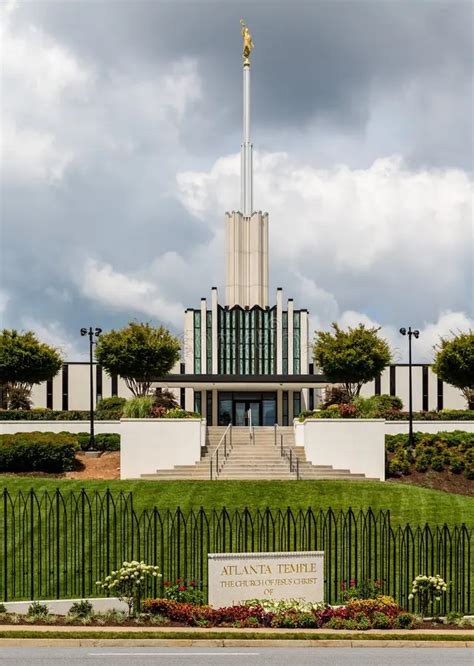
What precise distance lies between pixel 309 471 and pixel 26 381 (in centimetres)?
2163

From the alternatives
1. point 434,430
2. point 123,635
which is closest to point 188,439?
point 434,430

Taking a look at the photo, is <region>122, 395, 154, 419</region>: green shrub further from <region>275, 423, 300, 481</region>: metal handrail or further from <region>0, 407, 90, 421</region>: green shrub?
<region>0, 407, 90, 421</region>: green shrub

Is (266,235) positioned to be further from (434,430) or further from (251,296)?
(434,430)

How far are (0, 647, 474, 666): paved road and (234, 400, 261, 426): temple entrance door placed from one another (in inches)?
1802

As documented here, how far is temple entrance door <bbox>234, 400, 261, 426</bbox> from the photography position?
61.5 meters

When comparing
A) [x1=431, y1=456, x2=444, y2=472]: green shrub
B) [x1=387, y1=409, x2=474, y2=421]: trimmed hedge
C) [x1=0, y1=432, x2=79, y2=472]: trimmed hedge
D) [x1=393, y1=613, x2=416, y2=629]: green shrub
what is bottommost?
[x1=393, y1=613, x2=416, y2=629]: green shrub

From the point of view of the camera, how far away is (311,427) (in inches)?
1444

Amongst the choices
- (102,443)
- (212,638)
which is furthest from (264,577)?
(102,443)

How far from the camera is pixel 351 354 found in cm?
5053

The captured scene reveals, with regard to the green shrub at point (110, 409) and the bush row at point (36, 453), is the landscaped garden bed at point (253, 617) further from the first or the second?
the green shrub at point (110, 409)

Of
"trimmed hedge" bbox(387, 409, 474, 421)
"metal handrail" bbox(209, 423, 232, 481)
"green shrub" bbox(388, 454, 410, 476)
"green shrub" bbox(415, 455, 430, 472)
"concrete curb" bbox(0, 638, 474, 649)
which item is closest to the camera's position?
"concrete curb" bbox(0, 638, 474, 649)

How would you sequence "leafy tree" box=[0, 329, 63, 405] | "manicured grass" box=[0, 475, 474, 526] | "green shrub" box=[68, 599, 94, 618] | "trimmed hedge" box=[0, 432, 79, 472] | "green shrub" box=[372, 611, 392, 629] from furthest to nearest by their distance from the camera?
"leafy tree" box=[0, 329, 63, 405] < "trimmed hedge" box=[0, 432, 79, 472] < "manicured grass" box=[0, 475, 474, 526] < "green shrub" box=[68, 599, 94, 618] < "green shrub" box=[372, 611, 392, 629]

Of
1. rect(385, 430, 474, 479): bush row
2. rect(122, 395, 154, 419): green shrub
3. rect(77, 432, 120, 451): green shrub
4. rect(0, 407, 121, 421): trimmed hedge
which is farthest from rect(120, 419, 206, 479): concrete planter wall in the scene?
rect(385, 430, 474, 479): bush row

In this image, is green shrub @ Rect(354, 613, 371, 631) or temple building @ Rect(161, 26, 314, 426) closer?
green shrub @ Rect(354, 613, 371, 631)
